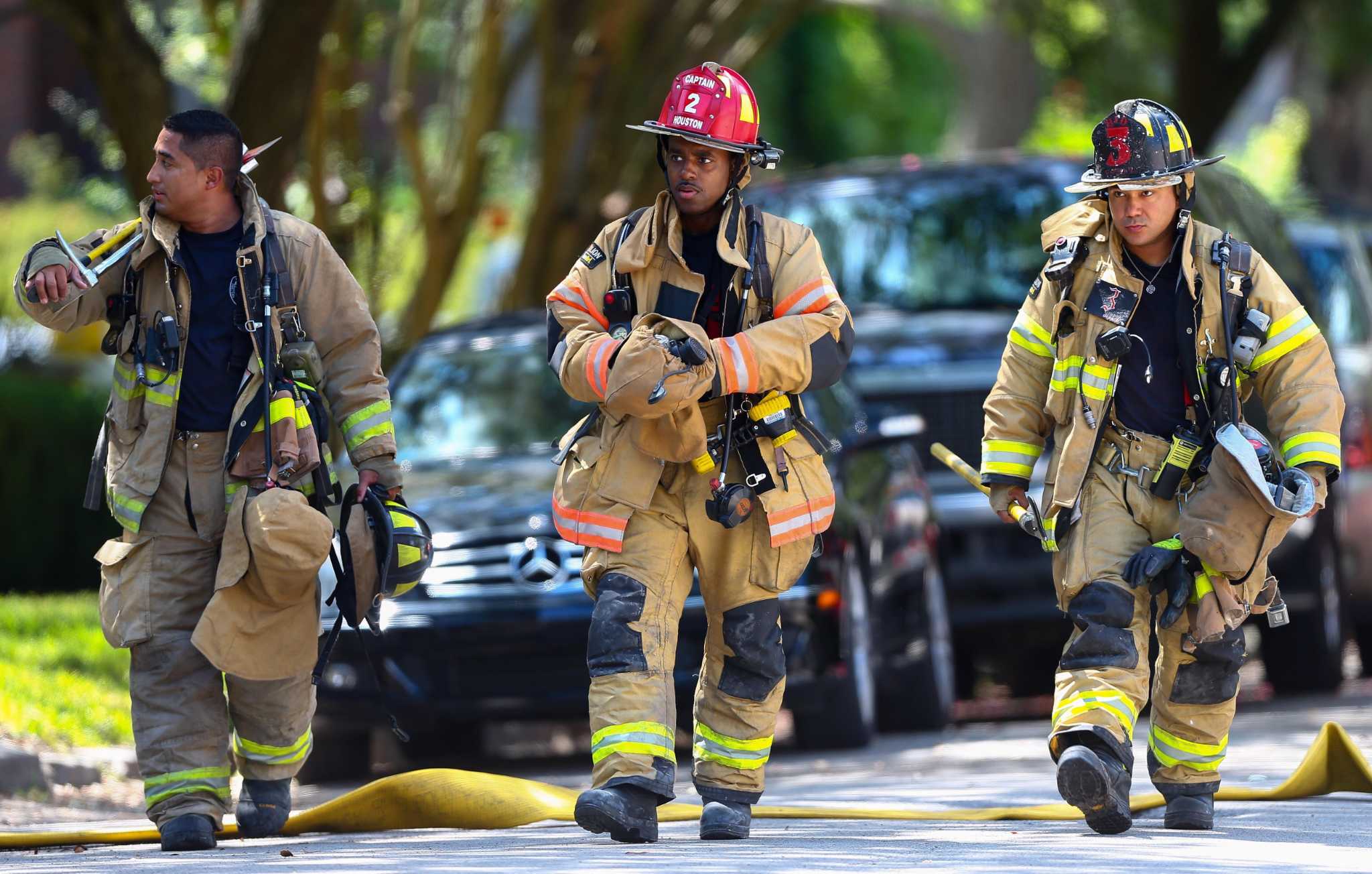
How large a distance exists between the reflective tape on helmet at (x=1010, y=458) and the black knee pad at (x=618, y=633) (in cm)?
104

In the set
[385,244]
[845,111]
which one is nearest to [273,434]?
[385,244]

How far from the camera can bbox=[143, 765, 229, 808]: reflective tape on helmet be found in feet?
21.1

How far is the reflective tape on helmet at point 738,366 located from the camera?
598 centimetres

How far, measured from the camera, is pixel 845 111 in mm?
37938

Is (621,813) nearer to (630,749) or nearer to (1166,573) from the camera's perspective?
(630,749)

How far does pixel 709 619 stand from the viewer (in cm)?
637

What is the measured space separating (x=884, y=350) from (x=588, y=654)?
4806 millimetres

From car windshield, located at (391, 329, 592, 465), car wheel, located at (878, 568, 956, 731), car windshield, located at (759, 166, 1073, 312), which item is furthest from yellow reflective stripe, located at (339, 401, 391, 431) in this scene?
car windshield, located at (759, 166, 1073, 312)

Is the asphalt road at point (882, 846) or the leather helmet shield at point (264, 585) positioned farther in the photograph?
the leather helmet shield at point (264, 585)

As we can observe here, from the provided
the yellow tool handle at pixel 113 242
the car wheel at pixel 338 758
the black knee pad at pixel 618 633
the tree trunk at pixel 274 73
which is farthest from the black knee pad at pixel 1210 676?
the tree trunk at pixel 274 73

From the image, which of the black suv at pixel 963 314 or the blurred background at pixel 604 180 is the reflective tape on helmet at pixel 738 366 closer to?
the blurred background at pixel 604 180

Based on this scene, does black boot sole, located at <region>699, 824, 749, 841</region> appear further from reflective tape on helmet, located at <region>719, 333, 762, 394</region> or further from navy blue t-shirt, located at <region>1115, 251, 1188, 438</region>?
navy blue t-shirt, located at <region>1115, 251, 1188, 438</region>

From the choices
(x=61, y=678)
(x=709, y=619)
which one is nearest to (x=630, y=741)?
(x=709, y=619)

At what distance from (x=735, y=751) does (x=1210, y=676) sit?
1.29m
